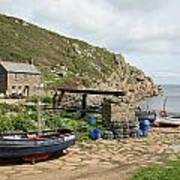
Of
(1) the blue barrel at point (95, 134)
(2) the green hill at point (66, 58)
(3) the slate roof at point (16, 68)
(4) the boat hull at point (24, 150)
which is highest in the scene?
(2) the green hill at point (66, 58)

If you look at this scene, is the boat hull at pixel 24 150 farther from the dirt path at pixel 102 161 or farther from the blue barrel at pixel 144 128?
the blue barrel at pixel 144 128

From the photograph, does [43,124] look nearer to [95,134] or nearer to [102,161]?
[95,134]

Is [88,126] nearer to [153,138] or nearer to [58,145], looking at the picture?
[153,138]

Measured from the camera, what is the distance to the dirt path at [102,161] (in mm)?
19031

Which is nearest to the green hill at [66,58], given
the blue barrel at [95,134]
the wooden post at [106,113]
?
the wooden post at [106,113]

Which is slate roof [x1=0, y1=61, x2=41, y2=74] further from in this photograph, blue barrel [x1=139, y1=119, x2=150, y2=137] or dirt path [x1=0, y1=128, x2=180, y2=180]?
dirt path [x1=0, y1=128, x2=180, y2=180]

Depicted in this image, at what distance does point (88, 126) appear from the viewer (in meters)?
29.5

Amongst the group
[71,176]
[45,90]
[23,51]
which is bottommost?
[71,176]

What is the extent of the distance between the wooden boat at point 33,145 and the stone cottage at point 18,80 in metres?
50.0

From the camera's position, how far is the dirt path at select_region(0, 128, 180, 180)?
19.0 meters

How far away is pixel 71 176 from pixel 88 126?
10735 millimetres

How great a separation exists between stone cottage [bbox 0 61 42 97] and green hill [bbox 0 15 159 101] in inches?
419

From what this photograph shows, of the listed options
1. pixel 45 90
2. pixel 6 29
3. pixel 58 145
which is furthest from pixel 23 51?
pixel 58 145

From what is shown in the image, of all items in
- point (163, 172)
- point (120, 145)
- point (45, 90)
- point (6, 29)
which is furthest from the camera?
point (6, 29)
